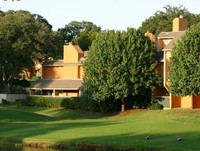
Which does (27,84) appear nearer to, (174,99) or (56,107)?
(56,107)

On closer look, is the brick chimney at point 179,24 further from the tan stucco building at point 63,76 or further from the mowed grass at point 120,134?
the mowed grass at point 120,134

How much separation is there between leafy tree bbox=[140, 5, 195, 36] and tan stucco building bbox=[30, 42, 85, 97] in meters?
30.5

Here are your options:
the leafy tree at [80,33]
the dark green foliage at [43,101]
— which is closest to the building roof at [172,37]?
the dark green foliage at [43,101]

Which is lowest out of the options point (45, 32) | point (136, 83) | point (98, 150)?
point (98, 150)

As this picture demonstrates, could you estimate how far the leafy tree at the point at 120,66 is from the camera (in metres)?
59.1

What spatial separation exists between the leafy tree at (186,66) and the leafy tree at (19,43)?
2933 cm

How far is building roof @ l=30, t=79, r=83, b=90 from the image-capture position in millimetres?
75375

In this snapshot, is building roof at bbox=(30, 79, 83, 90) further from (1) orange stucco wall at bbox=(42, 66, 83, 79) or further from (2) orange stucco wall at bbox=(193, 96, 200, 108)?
(2) orange stucco wall at bbox=(193, 96, 200, 108)

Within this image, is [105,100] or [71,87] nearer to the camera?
[105,100]

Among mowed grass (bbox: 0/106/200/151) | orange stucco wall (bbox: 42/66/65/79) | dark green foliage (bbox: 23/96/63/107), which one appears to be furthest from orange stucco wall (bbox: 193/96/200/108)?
orange stucco wall (bbox: 42/66/65/79)

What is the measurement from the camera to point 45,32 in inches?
3282

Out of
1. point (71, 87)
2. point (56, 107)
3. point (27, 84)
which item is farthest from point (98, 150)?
point (27, 84)

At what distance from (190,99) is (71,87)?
67.4 feet

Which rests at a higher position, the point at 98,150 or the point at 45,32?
the point at 45,32
